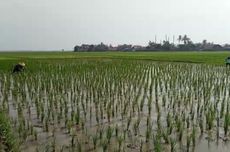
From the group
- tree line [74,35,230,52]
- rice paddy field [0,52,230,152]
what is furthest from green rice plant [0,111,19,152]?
tree line [74,35,230,52]

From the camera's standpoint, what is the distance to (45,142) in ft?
18.8

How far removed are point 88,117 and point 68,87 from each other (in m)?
4.65

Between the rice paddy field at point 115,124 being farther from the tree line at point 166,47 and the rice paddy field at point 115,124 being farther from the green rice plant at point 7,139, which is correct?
the tree line at point 166,47

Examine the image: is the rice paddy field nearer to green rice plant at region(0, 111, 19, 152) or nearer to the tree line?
green rice plant at region(0, 111, 19, 152)

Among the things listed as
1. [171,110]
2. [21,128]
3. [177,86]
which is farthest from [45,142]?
[177,86]

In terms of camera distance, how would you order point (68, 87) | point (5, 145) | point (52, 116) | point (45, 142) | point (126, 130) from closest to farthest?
point (5, 145), point (45, 142), point (126, 130), point (52, 116), point (68, 87)

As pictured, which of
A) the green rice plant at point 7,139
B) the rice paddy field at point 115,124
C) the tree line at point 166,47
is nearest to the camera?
the green rice plant at point 7,139

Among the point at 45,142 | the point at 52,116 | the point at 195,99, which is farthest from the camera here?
the point at 195,99

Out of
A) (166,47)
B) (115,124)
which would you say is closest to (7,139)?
(115,124)

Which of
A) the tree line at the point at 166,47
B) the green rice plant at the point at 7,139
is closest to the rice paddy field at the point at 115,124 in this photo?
the green rice plant at the point at 7,139

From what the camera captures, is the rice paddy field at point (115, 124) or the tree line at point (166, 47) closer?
the rice paddy field at point (115, 124)

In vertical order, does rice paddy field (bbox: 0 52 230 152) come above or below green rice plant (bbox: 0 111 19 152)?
below

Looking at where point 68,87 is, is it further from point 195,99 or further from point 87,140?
point 87,140

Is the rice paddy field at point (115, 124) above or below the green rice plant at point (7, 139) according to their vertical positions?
below
